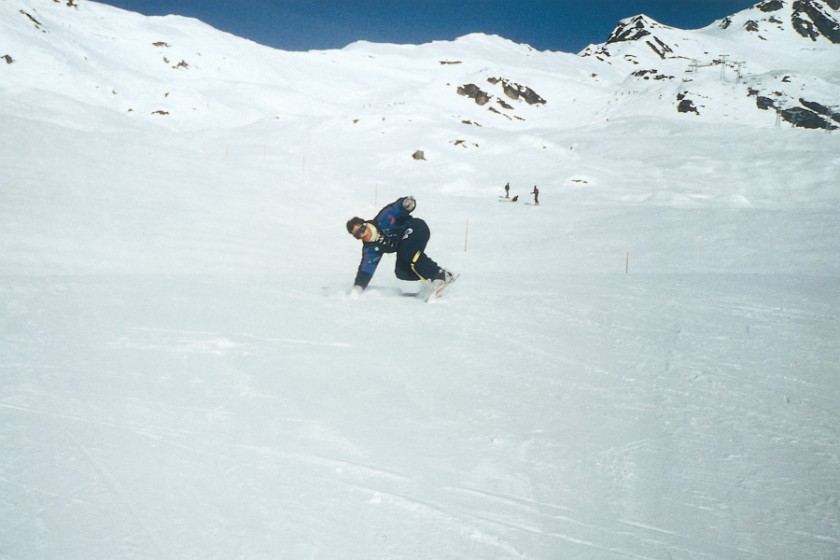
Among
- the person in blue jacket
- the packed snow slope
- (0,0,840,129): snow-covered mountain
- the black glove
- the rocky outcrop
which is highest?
the rocky outcrop

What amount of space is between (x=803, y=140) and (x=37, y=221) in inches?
1343

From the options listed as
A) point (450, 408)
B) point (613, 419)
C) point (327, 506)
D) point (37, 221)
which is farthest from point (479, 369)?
point (37, 221)

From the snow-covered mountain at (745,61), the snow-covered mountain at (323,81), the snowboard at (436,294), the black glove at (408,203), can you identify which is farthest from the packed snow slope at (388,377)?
the snow-covered mountain at (745,61)

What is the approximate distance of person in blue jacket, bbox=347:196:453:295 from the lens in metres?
6.41

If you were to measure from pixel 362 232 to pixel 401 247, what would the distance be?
1.76 feet

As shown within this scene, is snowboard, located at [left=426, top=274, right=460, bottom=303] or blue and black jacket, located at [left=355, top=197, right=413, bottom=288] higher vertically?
blue and black jacket, located at [left=355, top=197, right=413, bottom=288]

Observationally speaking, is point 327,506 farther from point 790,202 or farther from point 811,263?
point 790,202

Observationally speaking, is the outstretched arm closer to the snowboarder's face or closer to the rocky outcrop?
the snowboarder's face

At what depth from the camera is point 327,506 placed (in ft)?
7.25

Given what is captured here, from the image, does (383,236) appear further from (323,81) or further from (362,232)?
(323,81)

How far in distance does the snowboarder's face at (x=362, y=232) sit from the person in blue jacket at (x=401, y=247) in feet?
0.17

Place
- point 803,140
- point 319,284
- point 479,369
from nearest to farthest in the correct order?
1. point 479,369
2. point 319,284
3. point 803,140

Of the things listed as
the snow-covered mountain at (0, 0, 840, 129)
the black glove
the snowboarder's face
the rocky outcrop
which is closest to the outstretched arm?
the snowboarder's face

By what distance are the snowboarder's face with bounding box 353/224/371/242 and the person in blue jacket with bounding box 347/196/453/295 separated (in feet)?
0.17
